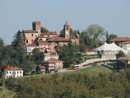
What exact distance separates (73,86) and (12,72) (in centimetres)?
849

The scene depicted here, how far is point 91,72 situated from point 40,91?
27.6 ft

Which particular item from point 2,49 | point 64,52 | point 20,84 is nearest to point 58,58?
point 64,52

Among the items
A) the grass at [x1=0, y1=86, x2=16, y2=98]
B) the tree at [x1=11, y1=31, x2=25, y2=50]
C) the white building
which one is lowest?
the grass at [x1=0, y1=86, x2=16, y2=98]

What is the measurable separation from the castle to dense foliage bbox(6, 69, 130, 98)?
35.8 feet

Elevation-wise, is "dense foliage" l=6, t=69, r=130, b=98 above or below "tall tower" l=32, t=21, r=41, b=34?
below

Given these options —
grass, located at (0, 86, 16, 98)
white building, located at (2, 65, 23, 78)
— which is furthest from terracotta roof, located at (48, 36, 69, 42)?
grass, located at (0, 86, 16, 98)

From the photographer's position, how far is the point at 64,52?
6238 cm

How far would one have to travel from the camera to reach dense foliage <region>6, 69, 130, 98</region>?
1945 inches

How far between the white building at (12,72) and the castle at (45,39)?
247 inches

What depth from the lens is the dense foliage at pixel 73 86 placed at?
49.4 m

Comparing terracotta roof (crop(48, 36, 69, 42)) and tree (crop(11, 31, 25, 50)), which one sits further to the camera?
terracotta roof (crop(48, 36, 69, 42))

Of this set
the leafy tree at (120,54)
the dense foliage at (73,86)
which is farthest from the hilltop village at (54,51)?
the dense foliage at (73,86)

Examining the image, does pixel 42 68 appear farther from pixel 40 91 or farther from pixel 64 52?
pixel 40 91

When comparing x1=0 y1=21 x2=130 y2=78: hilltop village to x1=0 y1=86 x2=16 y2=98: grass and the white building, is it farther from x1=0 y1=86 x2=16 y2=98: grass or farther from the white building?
x1=0 y1=86 x2=16 y2=98: grass
